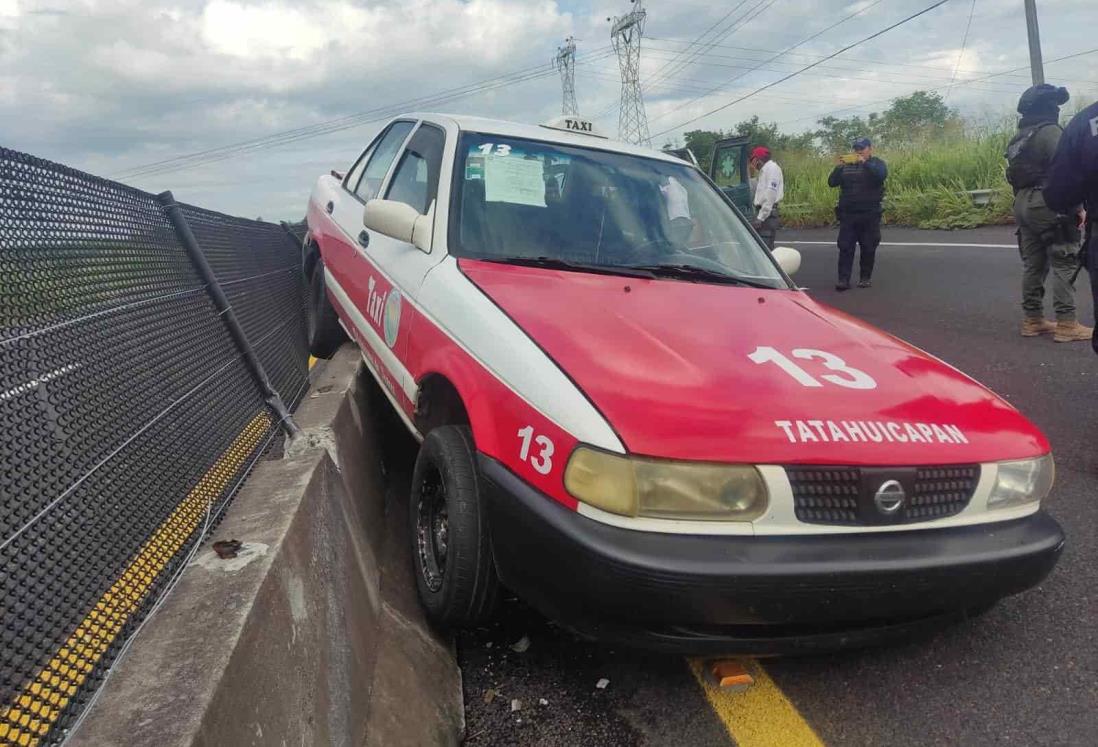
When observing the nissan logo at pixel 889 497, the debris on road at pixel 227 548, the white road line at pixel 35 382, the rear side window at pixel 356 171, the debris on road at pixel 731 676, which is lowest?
the debris on road at pixel 731 676

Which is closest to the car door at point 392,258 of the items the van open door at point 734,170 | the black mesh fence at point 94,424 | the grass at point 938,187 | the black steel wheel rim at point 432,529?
the black steel wheel rim at point 432,529

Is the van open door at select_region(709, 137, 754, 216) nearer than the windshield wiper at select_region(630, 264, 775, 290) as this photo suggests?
No

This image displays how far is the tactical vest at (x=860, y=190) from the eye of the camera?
9.03 m

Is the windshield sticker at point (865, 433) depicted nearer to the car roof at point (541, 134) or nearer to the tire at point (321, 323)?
the car roof at point (541, 134)

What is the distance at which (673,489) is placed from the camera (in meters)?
1.91

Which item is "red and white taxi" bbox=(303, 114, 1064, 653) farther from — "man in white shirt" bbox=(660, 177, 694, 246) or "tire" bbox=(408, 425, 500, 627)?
"man in white shirt" bbox=(660, 177, 694, 246)

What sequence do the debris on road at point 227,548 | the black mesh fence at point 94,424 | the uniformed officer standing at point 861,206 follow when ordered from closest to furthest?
the black mesh fence at point 94,424, the debris on road at point 227,548, the uniformed officer standing at point 861,206

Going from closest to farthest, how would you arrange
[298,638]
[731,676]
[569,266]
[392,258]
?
[298,638]
[731,676]
[569,266]
[392,258]

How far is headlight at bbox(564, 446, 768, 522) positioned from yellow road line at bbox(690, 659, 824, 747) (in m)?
0.70

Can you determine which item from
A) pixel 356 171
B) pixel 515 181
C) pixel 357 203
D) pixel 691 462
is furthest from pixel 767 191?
pixel 691 462

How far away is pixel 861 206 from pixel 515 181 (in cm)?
702

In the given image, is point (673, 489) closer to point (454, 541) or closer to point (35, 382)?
point (454, 541)

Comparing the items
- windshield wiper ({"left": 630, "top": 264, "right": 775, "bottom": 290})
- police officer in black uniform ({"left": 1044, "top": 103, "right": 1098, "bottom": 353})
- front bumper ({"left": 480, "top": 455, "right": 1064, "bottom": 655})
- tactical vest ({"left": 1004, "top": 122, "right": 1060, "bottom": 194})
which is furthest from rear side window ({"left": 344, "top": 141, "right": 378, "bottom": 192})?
tactical vest ({"left": 1004, "top": 122, "right": 1060, "bottom": 194})

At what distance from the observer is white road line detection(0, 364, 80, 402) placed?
1.66 m
